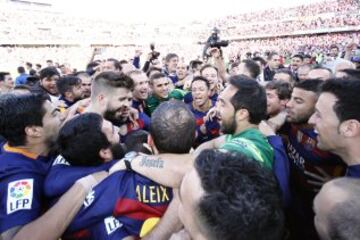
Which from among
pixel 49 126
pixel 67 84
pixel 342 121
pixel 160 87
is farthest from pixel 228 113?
pixel 67 84

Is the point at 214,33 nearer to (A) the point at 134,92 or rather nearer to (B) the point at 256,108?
(A) the point at 134,92

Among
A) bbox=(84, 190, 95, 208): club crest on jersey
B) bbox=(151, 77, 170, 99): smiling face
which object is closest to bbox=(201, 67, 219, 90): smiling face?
bbox=(151, 77, 170, 99): smiling face

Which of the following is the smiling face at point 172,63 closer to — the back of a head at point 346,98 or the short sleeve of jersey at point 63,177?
the back of a head at point 346,98

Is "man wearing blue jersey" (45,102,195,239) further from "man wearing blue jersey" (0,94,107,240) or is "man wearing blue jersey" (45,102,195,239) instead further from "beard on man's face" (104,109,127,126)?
"beard on man's face" (104,109,127,126)

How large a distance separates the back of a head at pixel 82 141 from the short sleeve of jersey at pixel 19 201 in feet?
0.97

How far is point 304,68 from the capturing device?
6.15 metres

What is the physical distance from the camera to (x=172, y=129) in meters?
2.14

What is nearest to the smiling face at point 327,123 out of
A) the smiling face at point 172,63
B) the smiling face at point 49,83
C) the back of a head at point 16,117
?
the back of a head at point 16,117

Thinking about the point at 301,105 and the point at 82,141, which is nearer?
the point at 82,141

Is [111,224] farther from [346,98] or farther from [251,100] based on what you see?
[346,98]

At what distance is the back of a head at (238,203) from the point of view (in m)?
1.10

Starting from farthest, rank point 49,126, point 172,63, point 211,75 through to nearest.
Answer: point 172,63 < point 211,75 < point 49,126

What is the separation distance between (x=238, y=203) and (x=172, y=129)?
1.09 m

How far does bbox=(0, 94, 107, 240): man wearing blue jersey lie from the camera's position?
6.40ft
